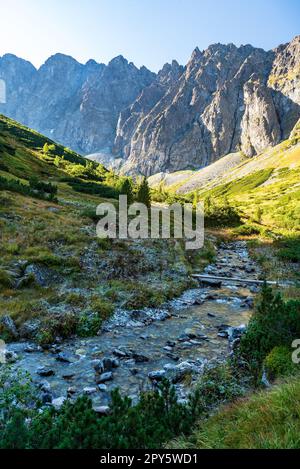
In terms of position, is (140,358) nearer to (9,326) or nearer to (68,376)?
(68,376)

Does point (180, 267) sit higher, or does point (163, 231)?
point (163, 231)

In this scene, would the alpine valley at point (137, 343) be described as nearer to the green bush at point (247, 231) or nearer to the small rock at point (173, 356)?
the small rock at point (173, 356)

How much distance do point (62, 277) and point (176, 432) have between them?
13.3 m

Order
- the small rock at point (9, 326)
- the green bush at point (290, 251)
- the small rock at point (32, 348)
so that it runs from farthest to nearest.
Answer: the green bush at point (290, 251) → the small rock at point (9, 326) → the small rock at point (32, 348)

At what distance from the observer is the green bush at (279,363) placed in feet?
26.6

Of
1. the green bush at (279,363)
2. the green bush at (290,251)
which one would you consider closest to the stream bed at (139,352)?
the green bush at (279,363)

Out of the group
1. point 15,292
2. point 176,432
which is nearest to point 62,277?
point 15,292

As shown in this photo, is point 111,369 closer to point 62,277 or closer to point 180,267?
point 62,277

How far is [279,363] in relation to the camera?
8.47 metres

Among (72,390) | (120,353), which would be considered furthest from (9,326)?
(72,390)

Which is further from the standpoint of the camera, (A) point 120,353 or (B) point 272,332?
(A) point 120,353

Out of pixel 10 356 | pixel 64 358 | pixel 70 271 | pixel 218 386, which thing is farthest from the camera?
pixel 70 271

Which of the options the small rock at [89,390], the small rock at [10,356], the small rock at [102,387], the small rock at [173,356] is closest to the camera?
the small rock at [89,390]
